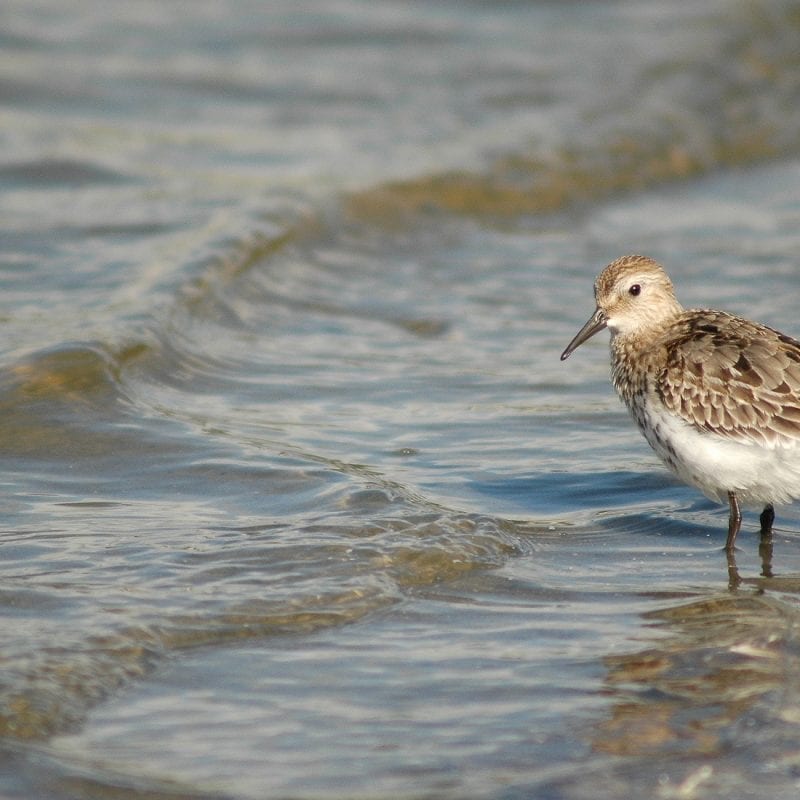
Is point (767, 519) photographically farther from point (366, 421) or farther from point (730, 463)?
point (366, 421)

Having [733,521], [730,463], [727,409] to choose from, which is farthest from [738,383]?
[733,521]

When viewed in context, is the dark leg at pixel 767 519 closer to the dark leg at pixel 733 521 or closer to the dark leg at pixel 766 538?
the dark leg at pixel 766 538

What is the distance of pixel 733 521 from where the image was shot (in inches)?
256

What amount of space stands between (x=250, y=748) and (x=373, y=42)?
545 inches

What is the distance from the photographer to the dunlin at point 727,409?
248 inches

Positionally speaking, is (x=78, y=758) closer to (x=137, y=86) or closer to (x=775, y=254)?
(x=775, y=254)

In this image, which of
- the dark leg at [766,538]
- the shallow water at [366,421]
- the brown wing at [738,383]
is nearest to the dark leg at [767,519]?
the dark leg at [766,538]

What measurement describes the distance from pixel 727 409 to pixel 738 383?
0.14 metres

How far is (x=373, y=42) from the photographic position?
17.4 meters

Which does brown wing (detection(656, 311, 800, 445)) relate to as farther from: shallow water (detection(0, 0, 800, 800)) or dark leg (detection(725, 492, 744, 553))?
shallow water (detection(0, 0, 800, 800))

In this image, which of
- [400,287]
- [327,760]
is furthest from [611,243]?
[327,760]

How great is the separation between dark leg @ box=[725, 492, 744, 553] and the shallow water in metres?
0.11

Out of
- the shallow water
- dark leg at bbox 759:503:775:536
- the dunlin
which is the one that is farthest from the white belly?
the shallow water

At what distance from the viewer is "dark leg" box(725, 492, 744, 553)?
6.46 meters
